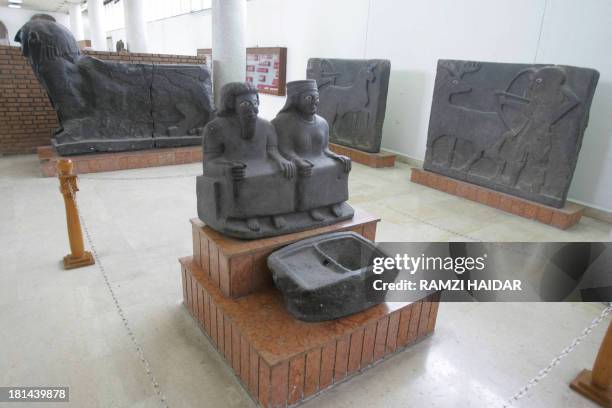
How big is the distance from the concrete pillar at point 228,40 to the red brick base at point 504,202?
394cm

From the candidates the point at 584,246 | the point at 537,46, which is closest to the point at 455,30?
the point at 537,46

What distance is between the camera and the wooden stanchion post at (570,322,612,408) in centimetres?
189

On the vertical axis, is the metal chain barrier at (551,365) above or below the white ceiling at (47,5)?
below

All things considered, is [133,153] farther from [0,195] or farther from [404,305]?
[404,305]

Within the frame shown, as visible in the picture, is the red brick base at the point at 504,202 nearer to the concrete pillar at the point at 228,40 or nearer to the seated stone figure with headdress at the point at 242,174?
the seated stone figure with headdress at the point at 242,174

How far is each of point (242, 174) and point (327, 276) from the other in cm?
74

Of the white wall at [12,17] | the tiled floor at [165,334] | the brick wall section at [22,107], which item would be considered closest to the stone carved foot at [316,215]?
the tiled floor at [165,334]

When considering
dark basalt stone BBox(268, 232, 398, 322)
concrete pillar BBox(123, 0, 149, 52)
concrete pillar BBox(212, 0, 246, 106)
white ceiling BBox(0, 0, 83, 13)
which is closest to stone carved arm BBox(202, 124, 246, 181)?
dark basalt stone BBox(268, 232, 398, 322)

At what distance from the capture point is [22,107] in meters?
5.76

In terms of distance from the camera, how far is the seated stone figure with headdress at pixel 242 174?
7.27 feet

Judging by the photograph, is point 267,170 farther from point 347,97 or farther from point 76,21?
point 76,21

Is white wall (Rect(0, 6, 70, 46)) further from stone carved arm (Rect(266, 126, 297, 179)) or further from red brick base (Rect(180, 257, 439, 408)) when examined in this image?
red brick base (Rect(180, 257, 439, 408))

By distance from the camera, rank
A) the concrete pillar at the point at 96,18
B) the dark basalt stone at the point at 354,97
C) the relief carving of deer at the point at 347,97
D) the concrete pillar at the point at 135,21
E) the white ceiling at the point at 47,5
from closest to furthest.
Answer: the dark basalt stone at the point at 354,97, the relief carving of deer at the point at 347,97, the concrete pillar at the point at 135,21, the concrete pillar at the point at 96,18, the white ceiling at the point at 47,5

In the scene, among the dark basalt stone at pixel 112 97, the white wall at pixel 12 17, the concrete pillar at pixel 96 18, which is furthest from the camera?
the white wall at pixel 12 17
